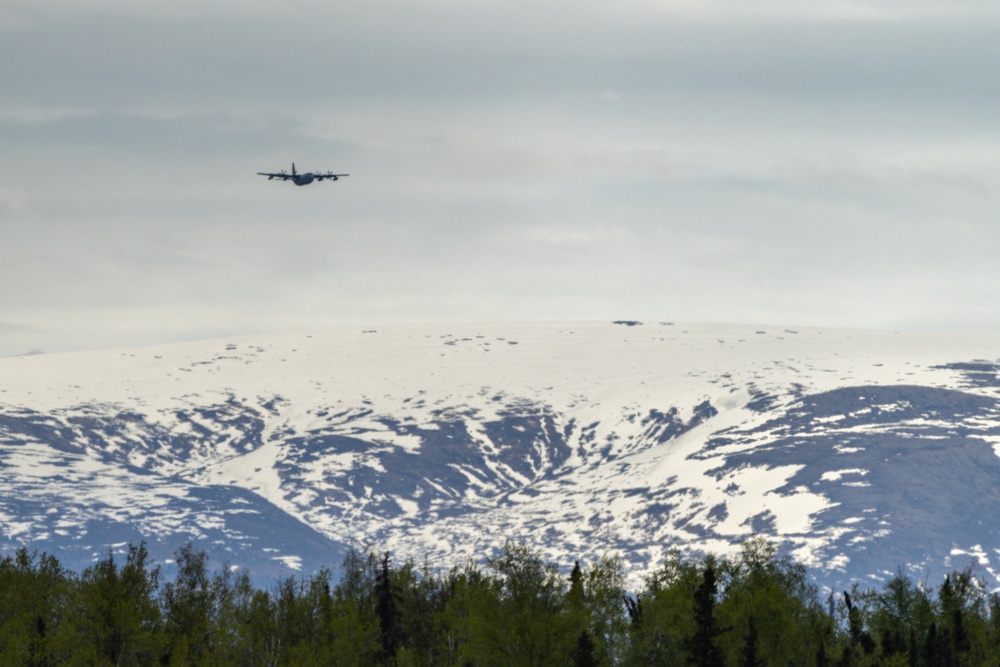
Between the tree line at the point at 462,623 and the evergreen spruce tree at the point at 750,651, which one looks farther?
the tree line at the point at 462,623

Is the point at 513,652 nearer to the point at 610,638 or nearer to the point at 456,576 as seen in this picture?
the point at 610,638

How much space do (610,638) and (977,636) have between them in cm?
4545

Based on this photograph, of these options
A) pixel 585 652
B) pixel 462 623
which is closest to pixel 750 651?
pixel 585 652

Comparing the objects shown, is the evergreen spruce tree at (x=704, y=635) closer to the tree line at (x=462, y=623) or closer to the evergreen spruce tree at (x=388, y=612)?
the tree line at (x=462, y=623)

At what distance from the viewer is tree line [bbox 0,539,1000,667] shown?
126062mm

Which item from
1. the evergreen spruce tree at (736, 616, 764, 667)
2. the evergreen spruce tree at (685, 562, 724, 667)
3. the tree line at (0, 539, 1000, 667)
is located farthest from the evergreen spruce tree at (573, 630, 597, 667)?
the evergreen spruce tree at (736, 616, 764, 667)

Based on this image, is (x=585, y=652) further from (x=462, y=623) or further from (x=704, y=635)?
(x=462, y=623)

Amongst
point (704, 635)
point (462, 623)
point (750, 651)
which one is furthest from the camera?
point (462, 623)

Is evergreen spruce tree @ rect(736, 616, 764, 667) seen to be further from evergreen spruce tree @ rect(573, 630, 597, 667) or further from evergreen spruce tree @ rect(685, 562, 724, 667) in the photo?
evergreen spruce tree @ rect(573, 630, 597, 667)

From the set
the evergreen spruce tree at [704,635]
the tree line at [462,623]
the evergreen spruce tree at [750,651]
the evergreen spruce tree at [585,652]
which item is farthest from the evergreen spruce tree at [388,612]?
the evergreen spruce tree at [750,651]

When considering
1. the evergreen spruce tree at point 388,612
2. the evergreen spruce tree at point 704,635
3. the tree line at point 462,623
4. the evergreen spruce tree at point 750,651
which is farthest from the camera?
the evergreen spruce tree at point 388,612

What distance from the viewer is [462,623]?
435 ft

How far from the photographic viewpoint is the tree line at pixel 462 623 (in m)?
126

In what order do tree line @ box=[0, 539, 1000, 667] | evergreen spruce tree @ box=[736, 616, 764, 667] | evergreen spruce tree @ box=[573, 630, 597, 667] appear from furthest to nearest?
1. tree line @ box=[0, 539, 1000, 667]
2. evergreen spruce tree @ box=[736, 616, 764, 667]
3. evergreen spruce tree @ box=[573, 630, 597, 667]
